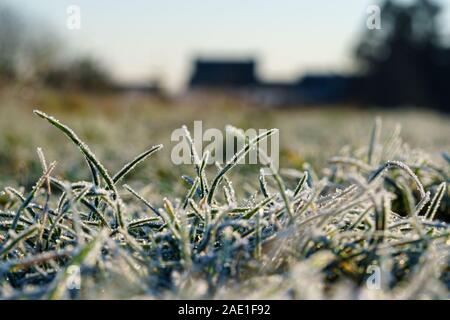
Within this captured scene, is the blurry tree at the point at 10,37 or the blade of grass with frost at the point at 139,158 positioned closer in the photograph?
the blade of grass with frost at the point at 139,158

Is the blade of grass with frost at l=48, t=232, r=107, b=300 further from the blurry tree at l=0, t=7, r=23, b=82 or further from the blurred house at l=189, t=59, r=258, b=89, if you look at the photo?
the blurred house at l=189, t=59, r=258, b=89

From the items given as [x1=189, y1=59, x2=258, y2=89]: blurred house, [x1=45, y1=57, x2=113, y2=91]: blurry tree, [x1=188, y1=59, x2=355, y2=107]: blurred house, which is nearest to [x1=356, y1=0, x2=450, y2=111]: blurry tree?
[x1=188, y1=59, x2=355, y2=107]: blurred house

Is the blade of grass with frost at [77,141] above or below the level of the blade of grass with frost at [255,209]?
above

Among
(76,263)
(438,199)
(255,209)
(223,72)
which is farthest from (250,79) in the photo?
(76,263)

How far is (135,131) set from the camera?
6.34m

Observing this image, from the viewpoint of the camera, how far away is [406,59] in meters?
29.5

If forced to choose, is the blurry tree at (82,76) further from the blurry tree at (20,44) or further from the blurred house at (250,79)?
the blurred house at (250,79)

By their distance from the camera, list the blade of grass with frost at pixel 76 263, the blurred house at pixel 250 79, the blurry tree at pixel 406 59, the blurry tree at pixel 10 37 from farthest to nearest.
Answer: the blurred house at pixel 250 79 → the blurry tree at pixel 406 59 → the blurry tree at pixel 10 37 → the blade of grass with frost at pixel 76 263

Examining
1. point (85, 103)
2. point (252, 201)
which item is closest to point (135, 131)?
point (252, 201)

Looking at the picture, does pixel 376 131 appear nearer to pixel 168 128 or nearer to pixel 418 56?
pixel 168 128

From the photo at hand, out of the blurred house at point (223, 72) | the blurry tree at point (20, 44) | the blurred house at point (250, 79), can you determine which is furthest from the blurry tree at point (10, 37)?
the blurred house at point (223, 72)

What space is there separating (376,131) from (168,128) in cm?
542

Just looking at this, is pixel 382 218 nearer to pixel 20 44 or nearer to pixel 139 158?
pixel 139 158

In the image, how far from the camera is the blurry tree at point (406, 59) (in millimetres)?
28766
